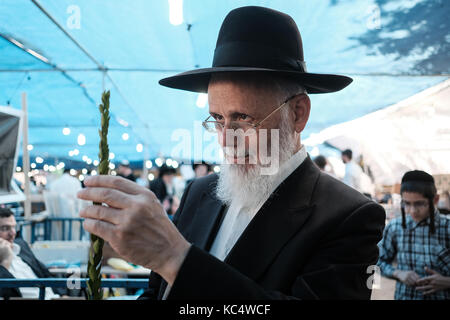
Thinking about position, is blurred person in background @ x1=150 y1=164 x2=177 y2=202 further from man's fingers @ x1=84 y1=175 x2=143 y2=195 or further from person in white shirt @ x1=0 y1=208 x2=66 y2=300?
man's fingers @ x1=84 y1=175 x2=143 y2=195

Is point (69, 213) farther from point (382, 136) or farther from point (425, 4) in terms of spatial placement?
point (425, 4)

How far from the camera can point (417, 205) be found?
8.29ft

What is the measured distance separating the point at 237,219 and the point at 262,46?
55 centimetres

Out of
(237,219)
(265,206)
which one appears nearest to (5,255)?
(237,219)

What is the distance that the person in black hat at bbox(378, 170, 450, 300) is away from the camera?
236 centimetres

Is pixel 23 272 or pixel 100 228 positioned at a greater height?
pixel 100 228

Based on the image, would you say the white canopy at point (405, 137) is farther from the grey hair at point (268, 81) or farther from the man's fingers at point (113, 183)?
the man's fingers at point (113, 183)

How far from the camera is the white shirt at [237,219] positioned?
3.87 ft

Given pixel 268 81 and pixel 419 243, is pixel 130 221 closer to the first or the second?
pixel 268 81

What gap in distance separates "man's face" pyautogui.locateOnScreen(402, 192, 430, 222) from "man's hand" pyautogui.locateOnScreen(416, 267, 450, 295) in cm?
38

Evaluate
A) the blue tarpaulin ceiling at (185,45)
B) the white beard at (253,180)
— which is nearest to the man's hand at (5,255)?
the blue tarpaulin ceiling at (185,45)

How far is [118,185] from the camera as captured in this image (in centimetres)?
59

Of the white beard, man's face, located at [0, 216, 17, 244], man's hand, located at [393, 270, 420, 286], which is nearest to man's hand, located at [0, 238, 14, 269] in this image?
man's face, located at [0, 216, 17, 244]
